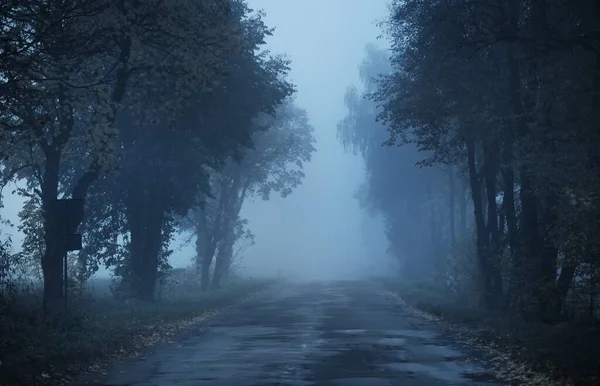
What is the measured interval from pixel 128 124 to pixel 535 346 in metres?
22.3

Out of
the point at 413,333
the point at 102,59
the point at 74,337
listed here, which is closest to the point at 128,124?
the point at 102,59

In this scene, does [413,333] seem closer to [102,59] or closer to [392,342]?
[392,342]

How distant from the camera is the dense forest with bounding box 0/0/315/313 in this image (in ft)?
65.4

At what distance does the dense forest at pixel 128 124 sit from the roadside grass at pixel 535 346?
31.4ft

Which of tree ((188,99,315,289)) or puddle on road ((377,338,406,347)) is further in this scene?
tree ((188,99,315,289))

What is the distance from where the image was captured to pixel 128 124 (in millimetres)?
37781

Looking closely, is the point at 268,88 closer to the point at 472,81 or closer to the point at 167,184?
the point at 167,184

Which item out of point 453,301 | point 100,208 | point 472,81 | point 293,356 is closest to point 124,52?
point 293,356

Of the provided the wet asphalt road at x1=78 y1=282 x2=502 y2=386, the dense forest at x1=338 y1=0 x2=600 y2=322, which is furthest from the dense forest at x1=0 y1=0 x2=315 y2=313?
the dense forest at x1=338 y1=0 x2=600 y2=322

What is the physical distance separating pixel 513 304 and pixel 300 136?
1572 inches

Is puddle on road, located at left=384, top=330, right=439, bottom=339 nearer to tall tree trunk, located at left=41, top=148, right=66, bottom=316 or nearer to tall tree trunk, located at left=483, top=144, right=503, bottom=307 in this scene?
tall tree trunk, located at left=483, top=144, right=503, bottom=307

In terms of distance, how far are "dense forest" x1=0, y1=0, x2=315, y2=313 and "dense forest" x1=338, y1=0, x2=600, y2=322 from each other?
20.6 ft

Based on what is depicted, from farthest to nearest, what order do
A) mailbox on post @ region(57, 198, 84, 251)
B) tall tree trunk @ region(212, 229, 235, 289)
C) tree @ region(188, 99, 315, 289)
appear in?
tall tree trunk @ region(212, 229, 235, 289) < tree @ region(188, 99, 315, 289) < mailbox on post @ region(57, 198, 84, 251)

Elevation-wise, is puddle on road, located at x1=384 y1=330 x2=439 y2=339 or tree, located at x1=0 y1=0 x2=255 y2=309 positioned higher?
tree, located at x1=0 y1=0 x2=255 y2=309
